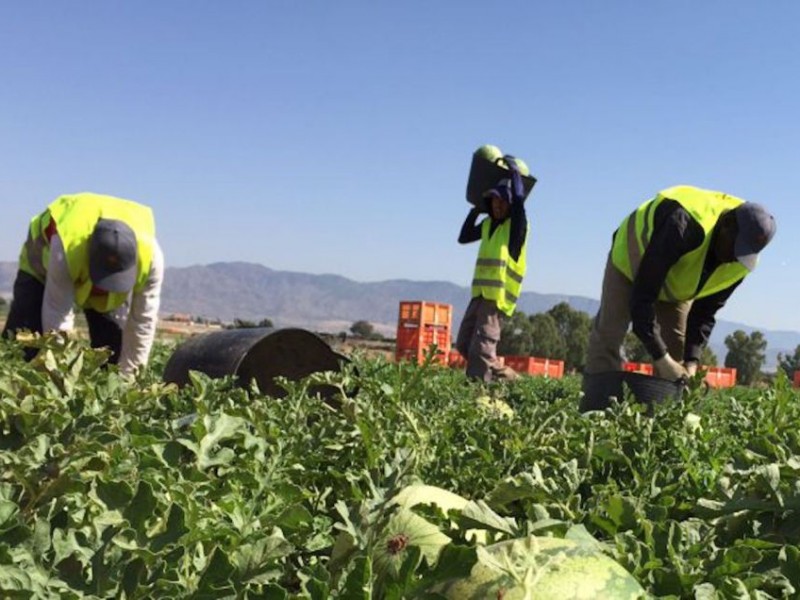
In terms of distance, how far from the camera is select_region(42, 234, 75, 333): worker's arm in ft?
17.9

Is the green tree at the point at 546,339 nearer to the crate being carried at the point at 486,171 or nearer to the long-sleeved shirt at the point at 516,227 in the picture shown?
the crate being carried at the point at 486,171

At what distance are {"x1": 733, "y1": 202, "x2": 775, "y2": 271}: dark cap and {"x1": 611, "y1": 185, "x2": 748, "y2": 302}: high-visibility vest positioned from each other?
26 cm

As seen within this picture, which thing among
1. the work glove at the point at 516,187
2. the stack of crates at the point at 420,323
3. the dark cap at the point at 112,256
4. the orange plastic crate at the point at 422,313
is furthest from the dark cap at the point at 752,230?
the orange plastic crate at the point at 422,313

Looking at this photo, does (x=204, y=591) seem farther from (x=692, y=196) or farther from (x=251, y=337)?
(x=692, y=196)

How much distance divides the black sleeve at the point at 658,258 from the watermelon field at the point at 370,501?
10.9 feet

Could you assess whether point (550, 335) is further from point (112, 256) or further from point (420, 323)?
point (112, 256)

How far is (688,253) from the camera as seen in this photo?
5.88m

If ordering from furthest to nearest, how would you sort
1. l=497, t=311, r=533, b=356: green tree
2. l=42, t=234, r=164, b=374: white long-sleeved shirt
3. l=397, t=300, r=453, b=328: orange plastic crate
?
l=497, t=311, r=533, b=356: green tree, l=397, t=300, r=453, b=328: orange plastic crate, l=42, t=234, r=164, b=374: white long-sleeved shirt

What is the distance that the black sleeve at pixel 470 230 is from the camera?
384 inches

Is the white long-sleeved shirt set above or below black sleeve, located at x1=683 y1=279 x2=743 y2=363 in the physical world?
below

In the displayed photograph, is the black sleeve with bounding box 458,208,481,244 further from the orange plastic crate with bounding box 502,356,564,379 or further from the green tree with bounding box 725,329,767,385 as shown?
the green tree with bounding box 725,329,767,385

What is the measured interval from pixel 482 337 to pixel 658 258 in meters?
3.16

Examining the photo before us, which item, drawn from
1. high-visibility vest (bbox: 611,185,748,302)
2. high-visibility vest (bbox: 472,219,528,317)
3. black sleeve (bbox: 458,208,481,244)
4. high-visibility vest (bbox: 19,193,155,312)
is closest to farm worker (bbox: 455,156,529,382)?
high-visibility vest (bbox: 472,219,528,317)

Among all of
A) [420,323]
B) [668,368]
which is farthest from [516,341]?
[668,368]
